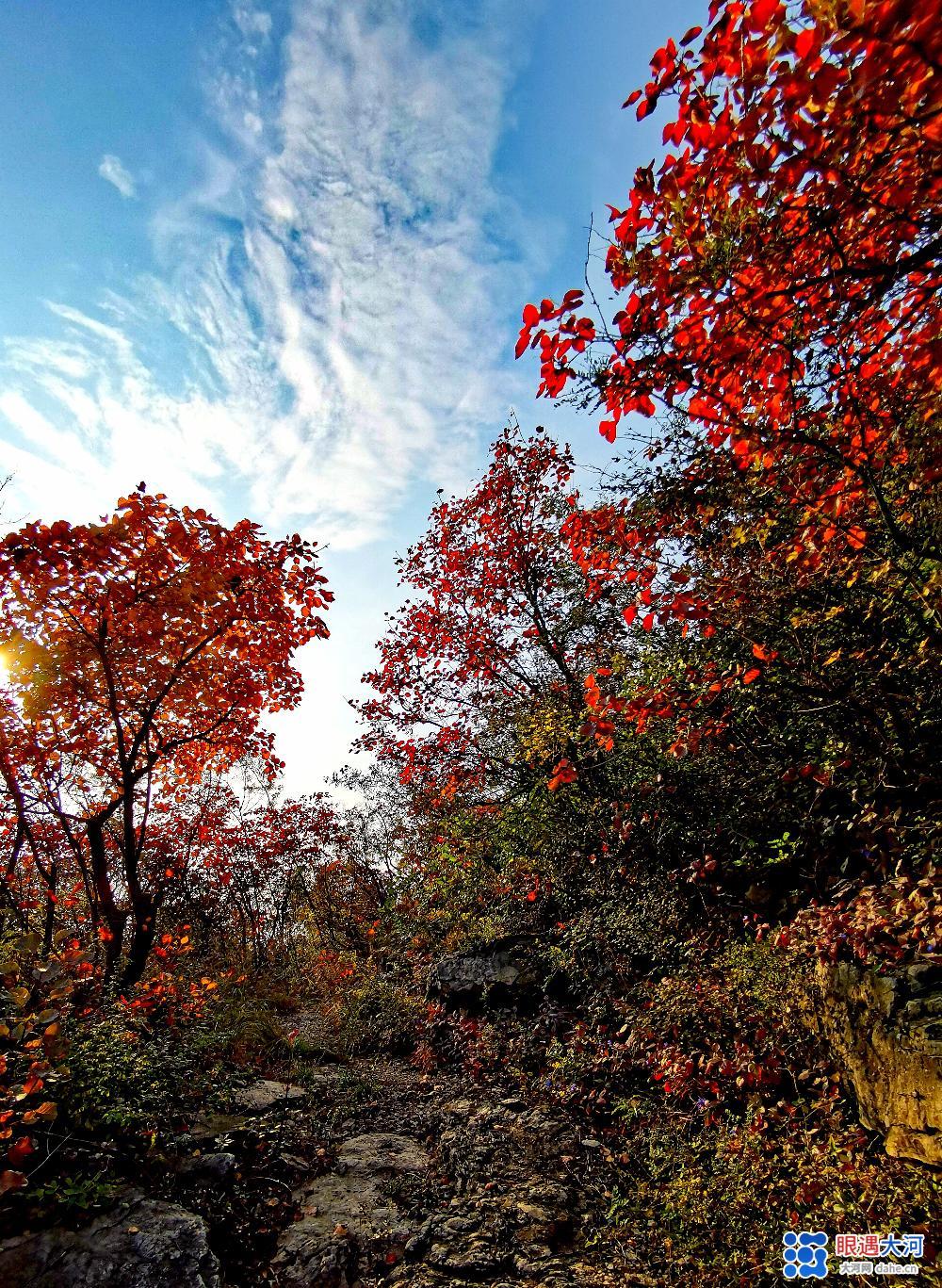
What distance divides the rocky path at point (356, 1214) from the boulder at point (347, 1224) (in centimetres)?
1

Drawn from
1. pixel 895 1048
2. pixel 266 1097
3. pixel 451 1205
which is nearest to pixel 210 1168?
pixel 451 1205

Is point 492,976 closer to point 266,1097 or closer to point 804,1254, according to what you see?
point 266,1097

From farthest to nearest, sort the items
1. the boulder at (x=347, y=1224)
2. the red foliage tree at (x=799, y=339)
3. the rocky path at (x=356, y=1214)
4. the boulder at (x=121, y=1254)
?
the boulder at (x=347, y=1224) < the rocky path at (x=356, y=1214) < the boulder at (x=121, y=1254) < the red foliage tree at (x=799, y=339)

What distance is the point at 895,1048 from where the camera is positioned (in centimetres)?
325

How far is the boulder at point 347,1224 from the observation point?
12.8 feet

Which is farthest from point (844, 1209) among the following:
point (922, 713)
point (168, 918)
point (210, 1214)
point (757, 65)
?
point (168, 918)

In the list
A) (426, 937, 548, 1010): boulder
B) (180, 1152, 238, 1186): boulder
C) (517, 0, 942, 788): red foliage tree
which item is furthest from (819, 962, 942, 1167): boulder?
(180, 1152, 238, 1186): boulder

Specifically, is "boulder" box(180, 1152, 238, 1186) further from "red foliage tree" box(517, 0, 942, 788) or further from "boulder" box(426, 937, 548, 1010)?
"red foliage tree" box(517, 0, 942, 788)

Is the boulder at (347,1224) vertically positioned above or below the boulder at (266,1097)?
below

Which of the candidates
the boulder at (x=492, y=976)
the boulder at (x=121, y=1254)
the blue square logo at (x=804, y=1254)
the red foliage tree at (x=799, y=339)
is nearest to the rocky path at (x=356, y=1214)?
the boulder at (x=121, y=1254)

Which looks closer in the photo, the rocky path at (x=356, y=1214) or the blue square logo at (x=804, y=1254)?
the blue square logo at (x=804, y=1254)

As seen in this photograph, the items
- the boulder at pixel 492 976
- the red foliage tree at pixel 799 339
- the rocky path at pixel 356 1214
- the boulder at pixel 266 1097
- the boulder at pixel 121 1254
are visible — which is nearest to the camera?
the red foliage tree at pixel 799 339

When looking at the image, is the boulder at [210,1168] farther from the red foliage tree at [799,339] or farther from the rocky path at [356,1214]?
the red foliage tree at [799,339]

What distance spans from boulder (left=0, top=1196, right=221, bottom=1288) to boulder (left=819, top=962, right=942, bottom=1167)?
449 centimetres
